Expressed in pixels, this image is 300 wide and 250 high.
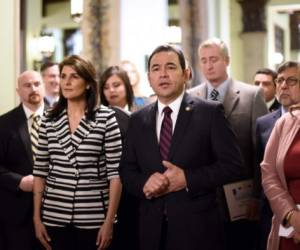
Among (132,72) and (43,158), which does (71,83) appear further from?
(132,72)

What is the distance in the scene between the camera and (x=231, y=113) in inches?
131

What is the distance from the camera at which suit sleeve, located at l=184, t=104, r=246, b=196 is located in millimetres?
2289

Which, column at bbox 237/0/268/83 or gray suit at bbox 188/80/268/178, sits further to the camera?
column at bbox 237/0/268/83

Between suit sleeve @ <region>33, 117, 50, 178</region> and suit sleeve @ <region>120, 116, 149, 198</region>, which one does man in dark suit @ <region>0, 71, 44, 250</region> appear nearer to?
suit sleeve @ <region>33, 117, 50, 178</region>

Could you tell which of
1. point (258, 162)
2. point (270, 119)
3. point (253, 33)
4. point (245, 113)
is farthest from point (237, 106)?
point (253, 33)

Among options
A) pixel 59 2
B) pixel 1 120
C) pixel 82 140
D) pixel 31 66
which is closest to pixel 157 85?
pixel 82 140

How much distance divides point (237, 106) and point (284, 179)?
0.92 m

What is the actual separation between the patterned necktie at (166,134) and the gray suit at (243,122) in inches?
37.5

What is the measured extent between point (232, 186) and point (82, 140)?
99 cm

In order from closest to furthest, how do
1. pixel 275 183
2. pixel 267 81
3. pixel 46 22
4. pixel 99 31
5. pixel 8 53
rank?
pixel 275 183 < pixel 8 53 < pixel 267 81 < pixel 99 31 < pixel 46 22

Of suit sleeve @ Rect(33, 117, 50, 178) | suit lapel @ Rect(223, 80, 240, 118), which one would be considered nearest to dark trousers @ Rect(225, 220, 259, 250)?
suit lapel @ Rect(223, 80, 240, 118)

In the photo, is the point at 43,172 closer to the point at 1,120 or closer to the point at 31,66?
the point at 1,120

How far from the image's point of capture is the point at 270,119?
3285 millimetres

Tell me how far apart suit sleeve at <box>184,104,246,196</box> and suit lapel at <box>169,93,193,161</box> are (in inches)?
3.8
